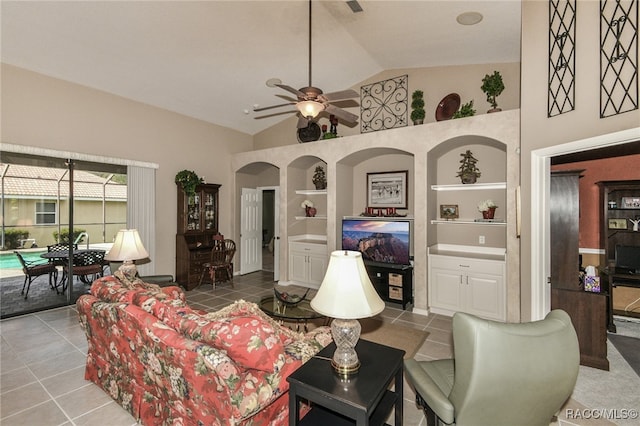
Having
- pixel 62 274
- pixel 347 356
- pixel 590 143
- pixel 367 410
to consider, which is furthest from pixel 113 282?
pixel 590 143

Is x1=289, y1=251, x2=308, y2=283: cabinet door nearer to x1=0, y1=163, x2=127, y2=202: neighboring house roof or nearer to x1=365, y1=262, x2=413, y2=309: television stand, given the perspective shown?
x1=365, y1=262, x2=413, y2=309: television stand

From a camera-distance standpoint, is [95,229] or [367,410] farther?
[95,229]

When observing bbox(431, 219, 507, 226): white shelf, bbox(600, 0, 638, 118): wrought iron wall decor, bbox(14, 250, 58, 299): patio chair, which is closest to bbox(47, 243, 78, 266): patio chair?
bbox(14, 250, 58, 299): patio chair

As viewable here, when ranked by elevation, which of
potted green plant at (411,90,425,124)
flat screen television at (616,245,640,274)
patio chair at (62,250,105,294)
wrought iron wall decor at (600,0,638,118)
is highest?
potted green plant at (411,90,425,124)

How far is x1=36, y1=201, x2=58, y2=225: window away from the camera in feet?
15.4

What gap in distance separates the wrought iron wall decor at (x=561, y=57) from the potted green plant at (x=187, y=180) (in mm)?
5626

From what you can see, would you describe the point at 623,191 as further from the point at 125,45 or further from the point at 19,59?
the point at 19,59

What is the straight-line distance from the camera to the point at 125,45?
13.4 feet

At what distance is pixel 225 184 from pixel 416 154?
438 centimetres

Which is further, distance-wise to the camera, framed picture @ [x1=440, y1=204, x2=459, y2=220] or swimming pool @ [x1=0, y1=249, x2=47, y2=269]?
framed picture @ [x1=440, y1=204, x2=459, y2=220]

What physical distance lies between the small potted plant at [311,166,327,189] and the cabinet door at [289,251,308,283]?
1.51 m

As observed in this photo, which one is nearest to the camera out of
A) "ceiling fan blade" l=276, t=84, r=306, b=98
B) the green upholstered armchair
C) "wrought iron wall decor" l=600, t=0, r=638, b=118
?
the green upholstered armchair

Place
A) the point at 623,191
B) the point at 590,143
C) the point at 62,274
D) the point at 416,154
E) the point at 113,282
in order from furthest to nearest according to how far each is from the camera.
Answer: the point at 62,274 → the point at 416,154 → the point at 623,191 → the point at 113,282 → the point at 590,143

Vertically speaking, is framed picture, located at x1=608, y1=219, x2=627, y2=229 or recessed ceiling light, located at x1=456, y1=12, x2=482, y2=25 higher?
recessed ceiling light, located at x1=456, y1=12, x2=482, y2=25
